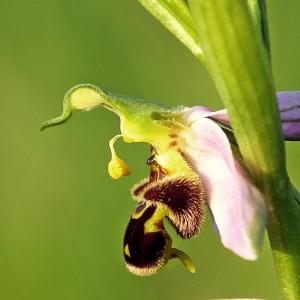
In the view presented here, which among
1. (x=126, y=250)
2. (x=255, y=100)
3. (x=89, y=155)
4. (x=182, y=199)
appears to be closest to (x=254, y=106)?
(x=255, y=100)

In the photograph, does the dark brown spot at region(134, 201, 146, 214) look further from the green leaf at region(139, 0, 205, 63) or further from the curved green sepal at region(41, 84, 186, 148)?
the green leaf at region(139, 0, 205, 63)

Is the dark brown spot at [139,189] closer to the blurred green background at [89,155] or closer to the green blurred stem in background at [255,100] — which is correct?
the green blurred stem in background at [255,100]

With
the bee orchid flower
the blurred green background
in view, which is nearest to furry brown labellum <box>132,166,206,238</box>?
the bee orchid flower

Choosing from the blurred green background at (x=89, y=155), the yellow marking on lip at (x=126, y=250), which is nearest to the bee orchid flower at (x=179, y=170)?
the yellow marking on lip at (x=126, y=250)

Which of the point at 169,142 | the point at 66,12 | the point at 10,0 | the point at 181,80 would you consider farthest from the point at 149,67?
the point at 169,142

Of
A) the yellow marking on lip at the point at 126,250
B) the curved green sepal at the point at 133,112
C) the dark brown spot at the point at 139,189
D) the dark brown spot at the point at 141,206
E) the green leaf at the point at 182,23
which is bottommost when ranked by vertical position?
the yellow marking on lip at the point at 126,250

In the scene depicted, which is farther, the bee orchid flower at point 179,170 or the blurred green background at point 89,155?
the blurred green background at point 89,155

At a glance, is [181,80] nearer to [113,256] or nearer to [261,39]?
[113,256]

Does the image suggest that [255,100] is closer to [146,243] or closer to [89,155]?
[146,243]
